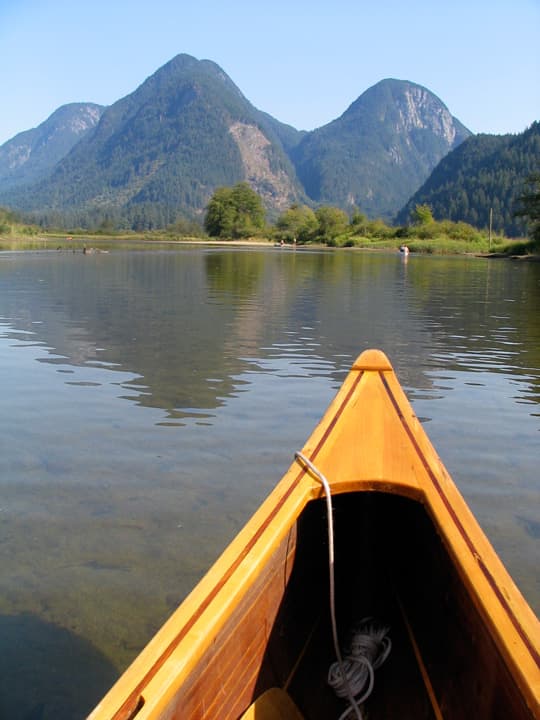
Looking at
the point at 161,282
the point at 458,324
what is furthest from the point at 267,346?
the point at 161,282

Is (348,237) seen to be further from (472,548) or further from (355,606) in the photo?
(472,548)

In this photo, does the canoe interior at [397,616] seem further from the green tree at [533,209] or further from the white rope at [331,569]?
the green tree at [533,209]

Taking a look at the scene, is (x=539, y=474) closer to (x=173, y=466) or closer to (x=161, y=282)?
(x=173, y=466)

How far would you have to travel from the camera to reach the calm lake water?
137 inches

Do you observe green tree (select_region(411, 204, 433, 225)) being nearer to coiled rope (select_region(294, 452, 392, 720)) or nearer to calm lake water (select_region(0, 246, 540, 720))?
calm lake water (select_region(0, 246, 540, 720))

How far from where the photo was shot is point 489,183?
518 ft

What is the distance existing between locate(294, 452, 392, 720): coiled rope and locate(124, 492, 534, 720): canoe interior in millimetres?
63

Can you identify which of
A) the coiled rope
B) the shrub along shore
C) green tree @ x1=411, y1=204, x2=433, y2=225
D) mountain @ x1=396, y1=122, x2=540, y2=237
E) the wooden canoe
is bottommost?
the coiled rope

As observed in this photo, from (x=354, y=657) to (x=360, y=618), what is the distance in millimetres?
347

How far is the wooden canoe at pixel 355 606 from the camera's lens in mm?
1938

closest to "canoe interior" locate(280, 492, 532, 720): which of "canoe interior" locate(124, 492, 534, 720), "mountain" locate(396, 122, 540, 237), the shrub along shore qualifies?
"canoe interior" locate(124, 492, 534, 720)

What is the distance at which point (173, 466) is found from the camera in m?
5.55

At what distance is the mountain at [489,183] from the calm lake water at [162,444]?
13663cm

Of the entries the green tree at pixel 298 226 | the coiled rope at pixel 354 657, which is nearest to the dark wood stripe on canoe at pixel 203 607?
the coiled rope at pixel 354 657
